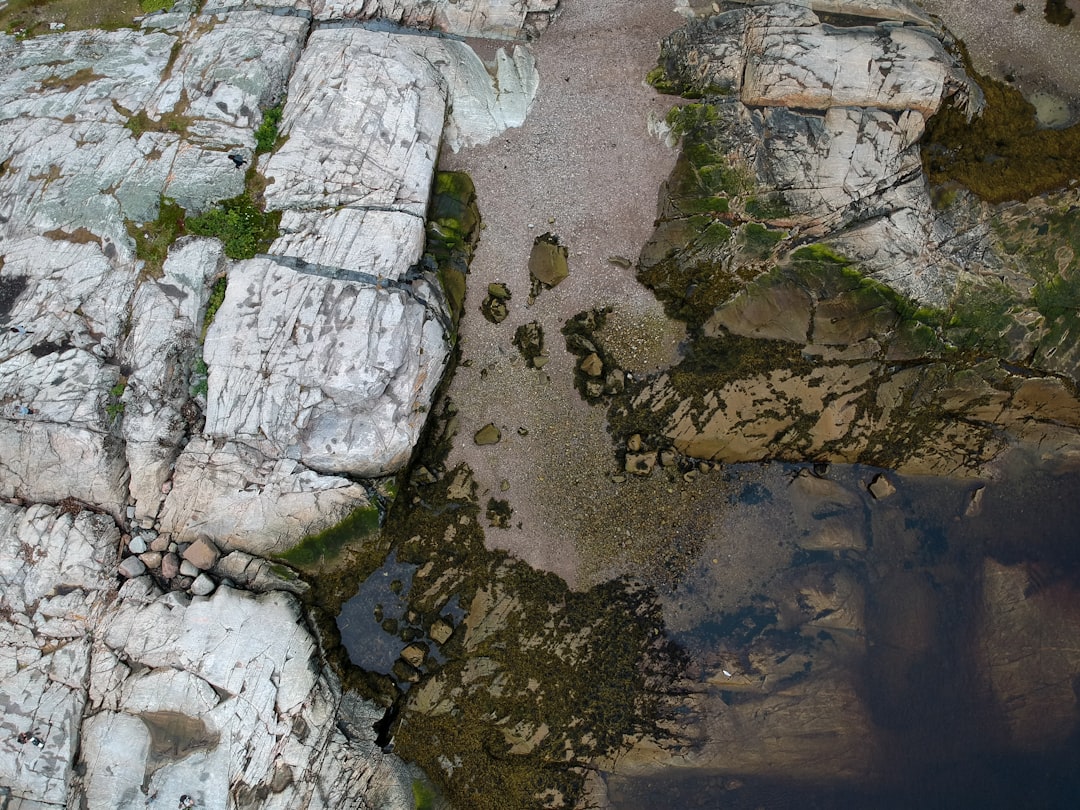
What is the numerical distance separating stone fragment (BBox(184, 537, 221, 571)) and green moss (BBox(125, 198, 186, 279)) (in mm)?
4267

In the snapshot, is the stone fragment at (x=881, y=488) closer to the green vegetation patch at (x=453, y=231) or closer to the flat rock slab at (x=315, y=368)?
the green vegetation patch at (x=453, y=231)

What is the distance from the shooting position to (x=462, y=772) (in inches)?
378

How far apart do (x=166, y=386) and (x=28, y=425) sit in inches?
79.6

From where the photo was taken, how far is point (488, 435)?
9.89m

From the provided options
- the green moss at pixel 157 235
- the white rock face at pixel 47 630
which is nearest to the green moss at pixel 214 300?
the green moss at pixel 157 235

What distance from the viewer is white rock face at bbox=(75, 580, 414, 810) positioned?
8.17 meters

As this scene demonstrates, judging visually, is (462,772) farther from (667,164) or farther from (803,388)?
(667,164)

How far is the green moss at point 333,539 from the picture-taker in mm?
9250

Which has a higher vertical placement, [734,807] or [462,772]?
[462,772]

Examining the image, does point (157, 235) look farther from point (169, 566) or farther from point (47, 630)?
point (47, 630)

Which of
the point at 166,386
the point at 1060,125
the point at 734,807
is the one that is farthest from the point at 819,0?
the point at 734,807

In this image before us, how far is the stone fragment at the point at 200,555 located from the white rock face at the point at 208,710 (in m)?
0.52

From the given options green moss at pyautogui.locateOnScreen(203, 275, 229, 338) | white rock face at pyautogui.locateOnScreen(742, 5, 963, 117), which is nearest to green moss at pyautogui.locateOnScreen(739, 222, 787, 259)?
white rock face at pyautogui.locateOnScreen(742, 5, 963, 117)

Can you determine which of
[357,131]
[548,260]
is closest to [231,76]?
[357,131]
